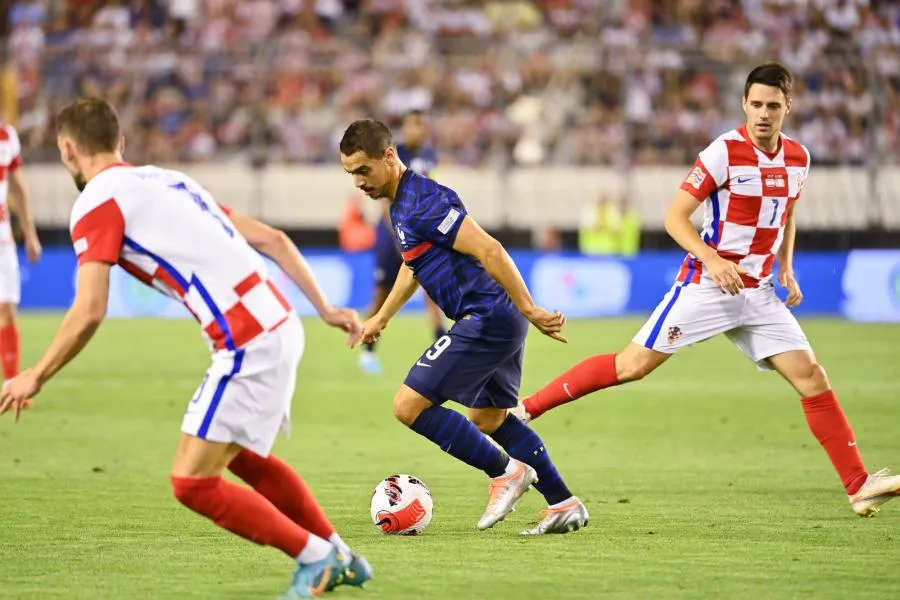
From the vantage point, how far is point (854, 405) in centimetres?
1173

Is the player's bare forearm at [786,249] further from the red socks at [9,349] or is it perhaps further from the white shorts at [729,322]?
the red socks at [9,349]

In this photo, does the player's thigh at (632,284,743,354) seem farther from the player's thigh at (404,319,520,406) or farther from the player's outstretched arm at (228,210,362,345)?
the player's outstretched arm at (228,210,362,345)

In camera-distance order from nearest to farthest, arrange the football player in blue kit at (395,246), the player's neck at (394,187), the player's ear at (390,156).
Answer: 1. the player's ear at (390,156)
2. the player's neck at (394,187)
3. the football player in blue kit at (395,246)

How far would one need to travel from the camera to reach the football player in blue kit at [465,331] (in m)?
6.39

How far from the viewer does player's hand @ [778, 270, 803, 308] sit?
771 cm

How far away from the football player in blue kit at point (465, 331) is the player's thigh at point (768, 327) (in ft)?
3.96

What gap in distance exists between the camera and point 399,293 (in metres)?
7.05

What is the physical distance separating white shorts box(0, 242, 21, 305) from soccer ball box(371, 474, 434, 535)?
5677 mm

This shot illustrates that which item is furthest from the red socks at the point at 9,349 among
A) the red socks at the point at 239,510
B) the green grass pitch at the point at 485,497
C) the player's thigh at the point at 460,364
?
the red socks at the point at 239,510

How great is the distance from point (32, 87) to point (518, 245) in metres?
8.31

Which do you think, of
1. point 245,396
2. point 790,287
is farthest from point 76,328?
point 790,287

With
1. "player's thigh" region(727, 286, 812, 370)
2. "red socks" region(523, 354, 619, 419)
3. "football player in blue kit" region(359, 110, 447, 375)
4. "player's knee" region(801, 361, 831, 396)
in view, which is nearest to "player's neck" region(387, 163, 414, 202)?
"red socks" region(523, 354, 619, 419)

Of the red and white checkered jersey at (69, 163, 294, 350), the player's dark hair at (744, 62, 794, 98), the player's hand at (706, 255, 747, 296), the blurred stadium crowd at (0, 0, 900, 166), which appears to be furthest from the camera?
the blurred stadium crowd at (0, 0, 900, 166)

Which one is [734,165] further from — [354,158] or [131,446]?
[131,446]
